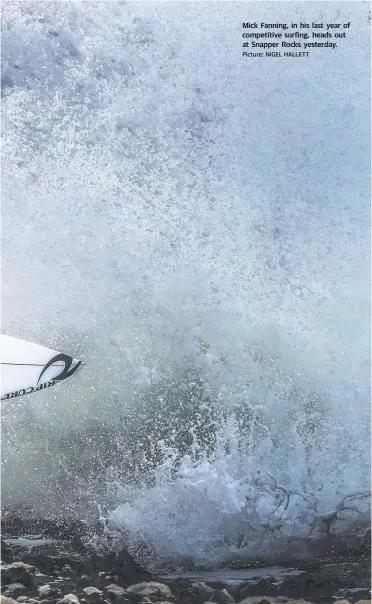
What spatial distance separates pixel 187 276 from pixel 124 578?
1.41 meters

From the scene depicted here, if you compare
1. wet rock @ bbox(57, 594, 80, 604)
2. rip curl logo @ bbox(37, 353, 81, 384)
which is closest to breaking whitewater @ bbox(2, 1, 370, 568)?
rip curl logo @ bbox(37, 353, 81, 384)

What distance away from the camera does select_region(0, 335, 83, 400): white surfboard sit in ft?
9.68

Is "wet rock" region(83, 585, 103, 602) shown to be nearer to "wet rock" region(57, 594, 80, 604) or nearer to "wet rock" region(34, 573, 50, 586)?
"wet rock" region(57, 594, 80, 604)

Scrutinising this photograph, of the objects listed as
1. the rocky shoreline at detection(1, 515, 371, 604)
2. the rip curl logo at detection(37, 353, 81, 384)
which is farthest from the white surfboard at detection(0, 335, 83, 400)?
the rocky shoreline at detection(1, 515, 371, 604)

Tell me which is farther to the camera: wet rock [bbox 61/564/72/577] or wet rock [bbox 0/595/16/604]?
wet rock [bbox 61/564/72/577]

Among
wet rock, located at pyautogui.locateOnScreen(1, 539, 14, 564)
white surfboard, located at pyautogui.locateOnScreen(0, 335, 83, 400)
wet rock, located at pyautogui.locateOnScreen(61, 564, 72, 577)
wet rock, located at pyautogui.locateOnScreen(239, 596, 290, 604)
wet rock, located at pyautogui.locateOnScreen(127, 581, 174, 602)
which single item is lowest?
wet rock, located at pyautogui.locateOnScreen(239, 596, 290, 604)

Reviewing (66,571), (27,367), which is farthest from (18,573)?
(27,367)

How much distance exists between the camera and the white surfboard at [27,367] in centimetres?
295

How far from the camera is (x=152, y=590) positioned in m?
2.91

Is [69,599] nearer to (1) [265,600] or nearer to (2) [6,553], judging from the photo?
(2) [6,553]

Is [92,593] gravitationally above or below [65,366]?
below

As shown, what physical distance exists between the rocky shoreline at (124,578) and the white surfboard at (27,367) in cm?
61

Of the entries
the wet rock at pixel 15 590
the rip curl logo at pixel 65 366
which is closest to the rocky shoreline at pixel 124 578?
the wet rock at pixel 15 590

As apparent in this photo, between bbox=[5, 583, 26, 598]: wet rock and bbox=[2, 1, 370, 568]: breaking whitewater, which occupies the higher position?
bbox=[2, 1, 370, 568]: breaking whitewater
